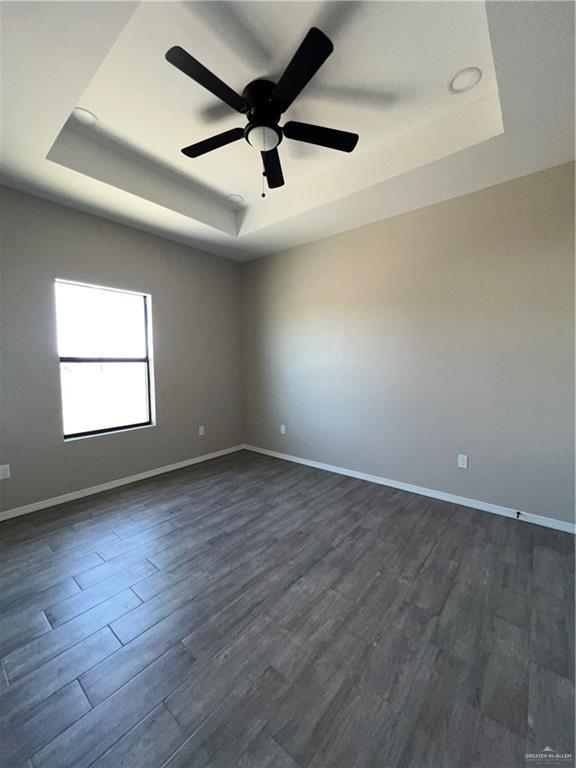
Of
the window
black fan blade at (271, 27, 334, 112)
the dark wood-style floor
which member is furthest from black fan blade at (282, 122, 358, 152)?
the dark wood-style floor

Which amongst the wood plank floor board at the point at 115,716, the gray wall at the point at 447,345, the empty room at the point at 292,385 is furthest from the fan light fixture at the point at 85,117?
the wood plank floor board at the point at 115,716

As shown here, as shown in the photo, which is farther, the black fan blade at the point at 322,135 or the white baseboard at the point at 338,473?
the white baseboard at the point at 338,473

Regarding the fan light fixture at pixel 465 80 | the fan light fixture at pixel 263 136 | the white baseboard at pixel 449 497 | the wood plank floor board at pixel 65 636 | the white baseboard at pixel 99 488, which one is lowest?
the wood plank floor board at pixel 65 636

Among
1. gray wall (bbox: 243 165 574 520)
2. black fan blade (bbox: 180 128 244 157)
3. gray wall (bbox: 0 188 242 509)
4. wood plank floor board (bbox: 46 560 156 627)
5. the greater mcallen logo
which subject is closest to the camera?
the greater mcallen logo

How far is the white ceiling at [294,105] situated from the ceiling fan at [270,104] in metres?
0.21

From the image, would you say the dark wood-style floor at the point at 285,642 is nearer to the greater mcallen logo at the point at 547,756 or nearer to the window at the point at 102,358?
the greater mcallen logo at the point at 547,756

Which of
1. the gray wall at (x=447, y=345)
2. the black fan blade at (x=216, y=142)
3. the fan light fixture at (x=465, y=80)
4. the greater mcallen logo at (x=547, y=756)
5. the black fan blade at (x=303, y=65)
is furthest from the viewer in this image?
the gray wall at (x=447, y=345)

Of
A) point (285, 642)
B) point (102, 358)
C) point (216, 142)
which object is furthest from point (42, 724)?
point (216, 142)

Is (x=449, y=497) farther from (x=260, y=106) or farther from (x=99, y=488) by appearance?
(x=99, y=488)

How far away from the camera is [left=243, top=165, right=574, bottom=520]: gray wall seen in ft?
7.64

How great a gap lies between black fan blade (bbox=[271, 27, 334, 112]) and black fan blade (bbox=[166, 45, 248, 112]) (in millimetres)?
215

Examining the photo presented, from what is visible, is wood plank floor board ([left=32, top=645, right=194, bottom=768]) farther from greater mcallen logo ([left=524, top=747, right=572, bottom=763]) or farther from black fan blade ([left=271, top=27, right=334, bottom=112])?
black fan blade ([left=271, top=27, right=334, bottom=112])

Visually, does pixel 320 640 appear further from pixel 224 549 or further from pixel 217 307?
pixel 217 307

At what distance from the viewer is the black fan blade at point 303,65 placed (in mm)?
1282
